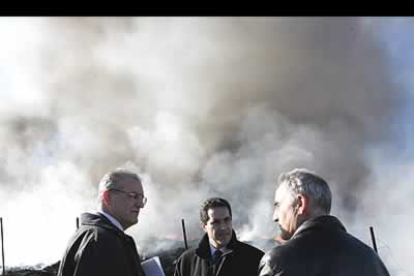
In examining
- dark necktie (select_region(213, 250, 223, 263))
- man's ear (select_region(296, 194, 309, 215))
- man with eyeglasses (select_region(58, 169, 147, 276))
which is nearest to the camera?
man's ear (select_region(296, 194, 309, 215))

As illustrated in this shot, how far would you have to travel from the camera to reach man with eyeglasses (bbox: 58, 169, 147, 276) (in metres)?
1.71

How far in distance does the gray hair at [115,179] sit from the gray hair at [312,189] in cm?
74

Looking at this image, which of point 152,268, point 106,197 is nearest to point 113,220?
point 106,197

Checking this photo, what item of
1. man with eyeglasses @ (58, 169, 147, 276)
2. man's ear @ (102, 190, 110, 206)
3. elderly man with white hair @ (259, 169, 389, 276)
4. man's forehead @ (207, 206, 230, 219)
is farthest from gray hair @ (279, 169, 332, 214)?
man's forehead @ (207, 206, 230, 219)

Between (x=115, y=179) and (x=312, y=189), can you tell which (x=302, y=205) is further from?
(x=115, y=179)

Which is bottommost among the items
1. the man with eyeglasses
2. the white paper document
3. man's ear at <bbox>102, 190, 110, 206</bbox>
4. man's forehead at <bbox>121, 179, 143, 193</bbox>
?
the white paper document

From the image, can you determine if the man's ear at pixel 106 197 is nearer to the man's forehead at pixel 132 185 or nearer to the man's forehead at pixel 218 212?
the man's forehead at pixel 132 185

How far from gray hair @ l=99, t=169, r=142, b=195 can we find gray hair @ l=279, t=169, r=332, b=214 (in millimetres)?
741

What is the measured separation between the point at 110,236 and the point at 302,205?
71 centimetres

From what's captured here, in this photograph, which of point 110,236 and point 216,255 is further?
point 216,255

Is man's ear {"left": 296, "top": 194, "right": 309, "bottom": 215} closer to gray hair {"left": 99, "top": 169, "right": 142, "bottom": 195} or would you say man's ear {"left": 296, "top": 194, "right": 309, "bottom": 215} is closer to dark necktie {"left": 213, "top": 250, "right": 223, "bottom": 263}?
gray hair {"left": 99, "top": 169, "right": 142, "bottom": 195}

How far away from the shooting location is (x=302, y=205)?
1.55 m

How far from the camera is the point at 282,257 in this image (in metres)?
1.40
